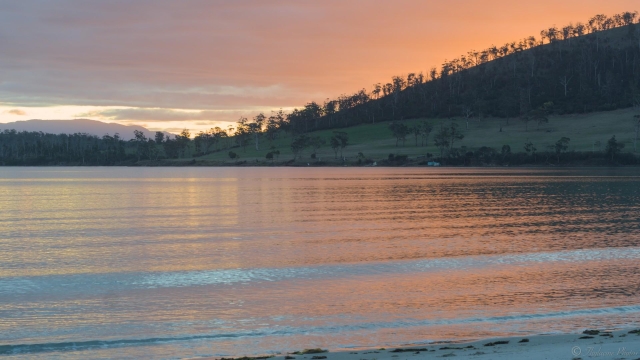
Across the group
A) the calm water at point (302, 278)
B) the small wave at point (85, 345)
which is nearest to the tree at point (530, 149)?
the calm water at point (302, 278)

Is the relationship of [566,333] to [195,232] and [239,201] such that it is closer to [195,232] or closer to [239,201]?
[195,232]

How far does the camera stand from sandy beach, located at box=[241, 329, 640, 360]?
52.2 ft

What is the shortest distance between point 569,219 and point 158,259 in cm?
3439

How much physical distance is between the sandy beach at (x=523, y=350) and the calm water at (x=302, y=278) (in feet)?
4.71

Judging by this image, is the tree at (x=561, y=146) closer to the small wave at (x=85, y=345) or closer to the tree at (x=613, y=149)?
the tree at (x=613, y=149)

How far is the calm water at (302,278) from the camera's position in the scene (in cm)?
2031

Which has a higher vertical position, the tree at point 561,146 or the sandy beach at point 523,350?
the tree at point 561,146

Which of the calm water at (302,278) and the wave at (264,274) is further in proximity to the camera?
the wave at (264,274)

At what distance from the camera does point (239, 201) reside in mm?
73938

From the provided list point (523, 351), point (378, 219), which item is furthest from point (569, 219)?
point (523, 351)

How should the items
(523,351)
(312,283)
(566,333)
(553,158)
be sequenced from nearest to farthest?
(523,351), (566,333), (312,283), (553,158)

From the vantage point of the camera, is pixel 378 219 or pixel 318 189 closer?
pixel 378 219

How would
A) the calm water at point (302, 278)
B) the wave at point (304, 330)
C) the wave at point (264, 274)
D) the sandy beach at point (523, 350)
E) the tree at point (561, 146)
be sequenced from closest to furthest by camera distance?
the sandy beach at point (523, 350), the wave at point (304, 330), the calm water at point (302, 278), the wave at point (264, 274), the tree at point (561, 146)

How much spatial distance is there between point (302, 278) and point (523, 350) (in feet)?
46.4
